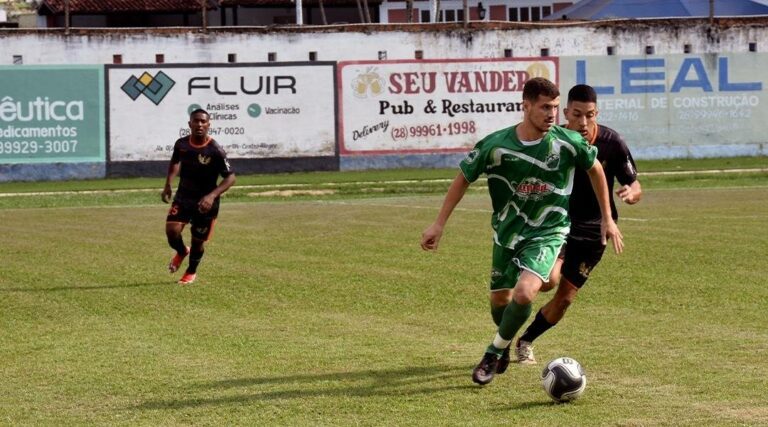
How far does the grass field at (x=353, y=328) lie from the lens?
841 cm

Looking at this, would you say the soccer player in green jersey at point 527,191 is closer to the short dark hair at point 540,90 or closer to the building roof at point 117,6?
the short dark hair at point 540,90

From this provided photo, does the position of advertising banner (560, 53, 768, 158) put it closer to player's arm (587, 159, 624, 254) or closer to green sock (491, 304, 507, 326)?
green sock (491, 304, 507, 326)

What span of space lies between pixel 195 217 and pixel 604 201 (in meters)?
7.61

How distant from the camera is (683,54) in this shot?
133 feet

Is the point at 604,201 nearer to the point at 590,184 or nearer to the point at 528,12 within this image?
the point at 590,184

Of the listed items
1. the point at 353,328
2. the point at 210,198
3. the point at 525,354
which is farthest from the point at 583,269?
the point at 210,198

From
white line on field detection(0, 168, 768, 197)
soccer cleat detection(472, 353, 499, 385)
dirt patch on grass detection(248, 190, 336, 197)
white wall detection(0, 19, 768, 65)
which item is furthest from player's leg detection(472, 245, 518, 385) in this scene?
white wall detection(0, 19, 768, 65)

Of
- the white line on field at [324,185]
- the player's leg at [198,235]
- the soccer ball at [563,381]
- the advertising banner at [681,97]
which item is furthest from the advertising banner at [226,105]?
the soccer ball at [563,381]

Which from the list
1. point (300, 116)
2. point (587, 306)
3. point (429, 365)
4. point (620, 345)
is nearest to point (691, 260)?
point (587, 306)

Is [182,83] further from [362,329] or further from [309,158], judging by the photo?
[362,329]

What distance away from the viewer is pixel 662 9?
49406mm

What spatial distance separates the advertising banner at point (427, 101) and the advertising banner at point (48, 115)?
7.06 meters

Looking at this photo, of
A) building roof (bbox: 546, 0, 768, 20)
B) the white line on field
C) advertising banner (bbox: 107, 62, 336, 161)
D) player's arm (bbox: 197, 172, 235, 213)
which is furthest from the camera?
building roof (bbox: 546, 0, 768, 20)

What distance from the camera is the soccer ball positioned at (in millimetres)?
8344
